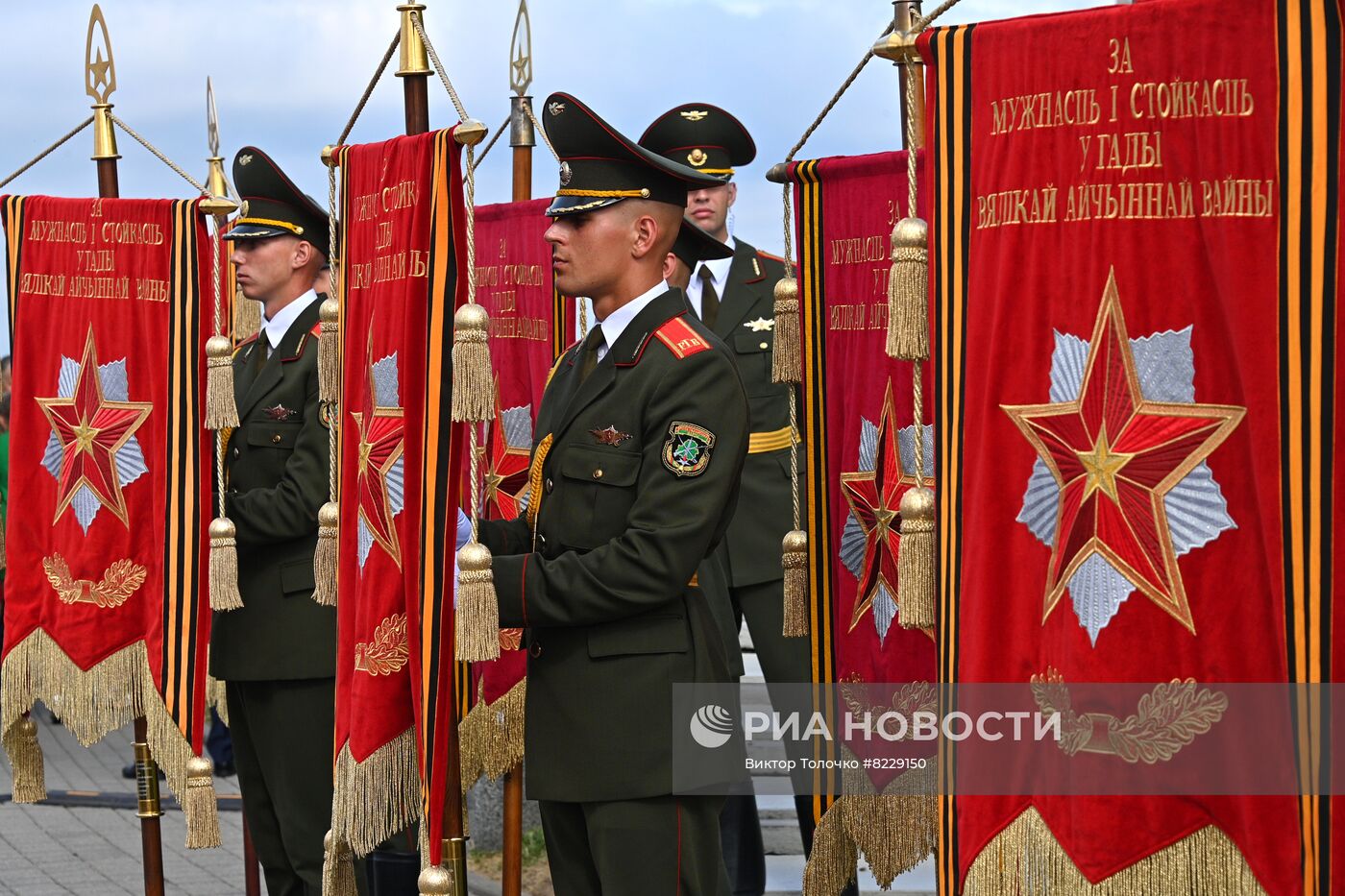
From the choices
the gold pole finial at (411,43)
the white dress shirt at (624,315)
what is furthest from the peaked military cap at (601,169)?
the gold pole finial at (411,43)

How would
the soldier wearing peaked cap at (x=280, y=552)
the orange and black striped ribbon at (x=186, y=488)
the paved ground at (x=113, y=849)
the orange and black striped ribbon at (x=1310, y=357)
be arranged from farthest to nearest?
the paved ground at (x=113, y=849) → the orange and black striped ribbon at (x=186, y=488) → the soldier wearing peaked cap at (x=280, y=552) → the orange and black striped ribbon at (x=1310, y=357)

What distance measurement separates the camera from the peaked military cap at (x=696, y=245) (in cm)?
418

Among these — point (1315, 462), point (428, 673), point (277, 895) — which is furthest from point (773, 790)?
point (1315, 462)

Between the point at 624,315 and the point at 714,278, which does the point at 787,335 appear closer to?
the point at 624,315

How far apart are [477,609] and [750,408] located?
6.59 ft

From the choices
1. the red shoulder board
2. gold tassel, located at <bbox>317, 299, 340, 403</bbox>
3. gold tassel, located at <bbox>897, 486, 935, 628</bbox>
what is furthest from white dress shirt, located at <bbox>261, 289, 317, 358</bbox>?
gold tassel, located at <bbox>897, 486, 935, 628</bbox>

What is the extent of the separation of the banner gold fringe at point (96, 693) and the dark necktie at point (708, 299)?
6.65 ft

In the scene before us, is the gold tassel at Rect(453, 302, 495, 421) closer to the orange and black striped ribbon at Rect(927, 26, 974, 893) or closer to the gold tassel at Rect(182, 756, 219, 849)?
the orange and black striped ribbon at Rect(927, 26, 974, 893)

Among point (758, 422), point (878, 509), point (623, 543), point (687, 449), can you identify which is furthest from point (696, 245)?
point (758, 422)

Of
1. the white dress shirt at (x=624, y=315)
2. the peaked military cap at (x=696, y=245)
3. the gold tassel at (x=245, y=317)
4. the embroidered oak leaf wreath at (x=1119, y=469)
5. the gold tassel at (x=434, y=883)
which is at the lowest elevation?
the gold tassel at (x=434, y=883)

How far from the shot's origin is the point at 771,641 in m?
5.27

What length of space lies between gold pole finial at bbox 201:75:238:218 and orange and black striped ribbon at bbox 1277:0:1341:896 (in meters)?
3.14

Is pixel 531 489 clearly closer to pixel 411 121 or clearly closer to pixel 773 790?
pixel 411 121

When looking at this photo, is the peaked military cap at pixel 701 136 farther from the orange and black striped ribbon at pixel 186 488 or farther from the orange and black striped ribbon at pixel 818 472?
the orange and black striped ribbon at pixel 186 488
